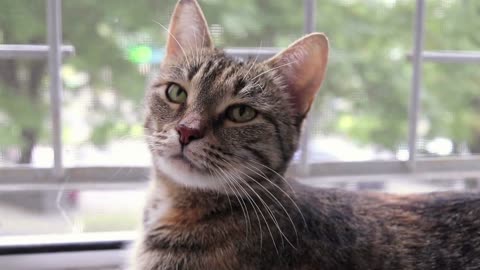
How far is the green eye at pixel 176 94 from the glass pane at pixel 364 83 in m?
0.63

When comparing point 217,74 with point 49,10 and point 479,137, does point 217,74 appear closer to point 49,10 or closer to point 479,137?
point 49,10

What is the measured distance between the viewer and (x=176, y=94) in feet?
4.07

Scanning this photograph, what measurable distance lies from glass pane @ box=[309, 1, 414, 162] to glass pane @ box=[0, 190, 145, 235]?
25.7 inches

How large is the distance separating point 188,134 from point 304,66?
33 centimetres

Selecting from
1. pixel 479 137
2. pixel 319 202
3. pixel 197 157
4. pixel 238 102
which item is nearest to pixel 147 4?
pixel 238 102

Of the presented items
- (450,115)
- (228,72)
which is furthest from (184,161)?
(450,115)

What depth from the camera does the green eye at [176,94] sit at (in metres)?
1.23

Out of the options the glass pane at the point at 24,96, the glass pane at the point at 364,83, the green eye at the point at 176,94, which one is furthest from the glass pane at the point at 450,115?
the glass pane at the point at 24,96

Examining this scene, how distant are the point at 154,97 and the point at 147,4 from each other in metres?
0.42

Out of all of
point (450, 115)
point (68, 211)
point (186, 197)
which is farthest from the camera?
point (450, 115)

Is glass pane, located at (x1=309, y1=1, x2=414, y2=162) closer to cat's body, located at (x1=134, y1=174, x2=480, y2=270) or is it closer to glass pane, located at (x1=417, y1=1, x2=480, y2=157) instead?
glass pane, located at (x1=417, y1=1, x2=480, y2=157)

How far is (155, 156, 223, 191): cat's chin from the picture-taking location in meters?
1.10

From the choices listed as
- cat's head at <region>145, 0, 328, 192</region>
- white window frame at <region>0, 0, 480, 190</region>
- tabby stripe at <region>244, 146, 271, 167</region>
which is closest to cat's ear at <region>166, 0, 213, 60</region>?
cat's head at <region>145, 0, 328, 192</region>

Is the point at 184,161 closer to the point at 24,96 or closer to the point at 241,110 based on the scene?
the point at 241,110
